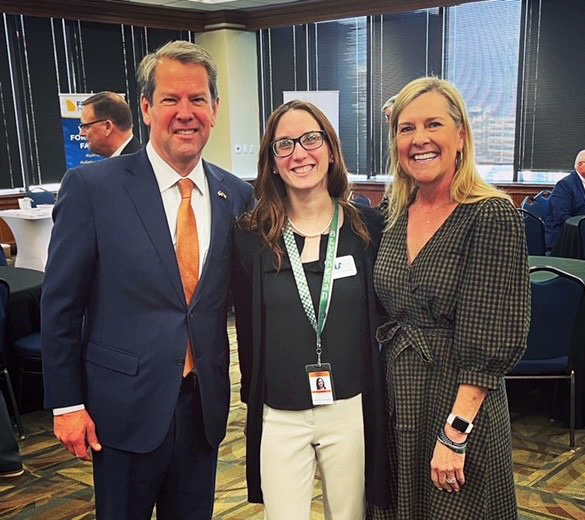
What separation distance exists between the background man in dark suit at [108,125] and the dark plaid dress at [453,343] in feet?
8.64

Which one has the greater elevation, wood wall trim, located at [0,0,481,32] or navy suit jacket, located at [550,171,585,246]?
wood wall trim, located at [0,0,481,32]

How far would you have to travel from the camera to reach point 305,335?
1654mm

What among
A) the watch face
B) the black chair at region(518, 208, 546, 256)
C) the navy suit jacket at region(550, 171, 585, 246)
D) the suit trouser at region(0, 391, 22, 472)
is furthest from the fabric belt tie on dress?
the navy suit jacket at region(550, 171, 585, 246)

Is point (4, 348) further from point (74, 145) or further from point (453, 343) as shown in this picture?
point (74, 145)

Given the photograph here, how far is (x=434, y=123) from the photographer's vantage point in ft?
5.41

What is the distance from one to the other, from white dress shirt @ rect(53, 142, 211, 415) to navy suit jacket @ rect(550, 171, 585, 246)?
4.85 meters

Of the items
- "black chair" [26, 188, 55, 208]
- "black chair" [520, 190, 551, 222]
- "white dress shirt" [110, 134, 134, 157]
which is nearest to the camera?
"white dress shirt" [110, 134, 134, 157]

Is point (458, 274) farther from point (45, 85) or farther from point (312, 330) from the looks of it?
point (45, 85)

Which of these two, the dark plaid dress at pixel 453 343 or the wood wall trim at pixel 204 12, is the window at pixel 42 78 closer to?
the wood wall trim at pixel 204 12

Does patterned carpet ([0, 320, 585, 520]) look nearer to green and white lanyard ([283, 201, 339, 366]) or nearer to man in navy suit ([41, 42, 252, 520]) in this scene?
man in navy suit ([41, 42, 252, 520])

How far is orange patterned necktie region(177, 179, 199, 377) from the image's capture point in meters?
1.65

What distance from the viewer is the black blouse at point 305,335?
1.65 m

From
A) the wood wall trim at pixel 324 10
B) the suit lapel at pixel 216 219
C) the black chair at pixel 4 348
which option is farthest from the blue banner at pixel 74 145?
the suit lapel at pixel 216 219

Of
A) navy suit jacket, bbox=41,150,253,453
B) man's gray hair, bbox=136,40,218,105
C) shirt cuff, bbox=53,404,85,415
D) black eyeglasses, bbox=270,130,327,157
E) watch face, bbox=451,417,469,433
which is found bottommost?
watch face, bbox=451,417,469,433
